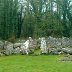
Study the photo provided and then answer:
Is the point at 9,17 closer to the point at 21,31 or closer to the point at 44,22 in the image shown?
the point at 21,31

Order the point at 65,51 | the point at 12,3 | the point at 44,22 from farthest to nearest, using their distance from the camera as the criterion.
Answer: the point at 12,3, the point at 44,22, the point at 65,51

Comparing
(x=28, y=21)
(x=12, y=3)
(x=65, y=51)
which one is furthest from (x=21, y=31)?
(x=65, y=51)

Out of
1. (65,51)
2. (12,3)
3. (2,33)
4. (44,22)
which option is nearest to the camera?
(65,51)

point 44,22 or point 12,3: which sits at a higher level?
point 12,3

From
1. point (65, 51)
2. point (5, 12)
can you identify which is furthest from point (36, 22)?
point (65, 51)

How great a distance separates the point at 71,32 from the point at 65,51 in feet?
93.1

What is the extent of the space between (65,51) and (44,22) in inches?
849

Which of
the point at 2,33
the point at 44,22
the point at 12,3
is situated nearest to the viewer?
the point at 44,22

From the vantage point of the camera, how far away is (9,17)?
57.4 meters

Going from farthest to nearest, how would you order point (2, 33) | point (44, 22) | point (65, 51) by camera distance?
point (2, 33) → point (44, 22) → point (65, 51)

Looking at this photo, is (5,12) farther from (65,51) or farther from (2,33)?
(65,51)

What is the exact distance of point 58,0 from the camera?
60.7m

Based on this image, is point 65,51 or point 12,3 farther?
point 12,3

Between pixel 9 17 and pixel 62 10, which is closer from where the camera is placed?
pixel 9 17
